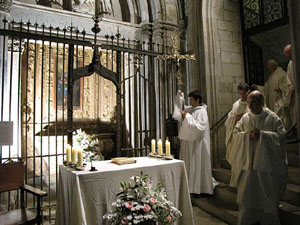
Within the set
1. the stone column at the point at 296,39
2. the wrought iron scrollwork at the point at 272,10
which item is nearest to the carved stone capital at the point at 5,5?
the stone column at the point at 296,39

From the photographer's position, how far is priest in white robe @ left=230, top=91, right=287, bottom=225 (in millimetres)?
3225

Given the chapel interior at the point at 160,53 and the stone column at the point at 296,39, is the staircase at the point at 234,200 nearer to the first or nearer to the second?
the chapel interior at the point at 160,53

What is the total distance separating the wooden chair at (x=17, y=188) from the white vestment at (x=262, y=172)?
2.56 m

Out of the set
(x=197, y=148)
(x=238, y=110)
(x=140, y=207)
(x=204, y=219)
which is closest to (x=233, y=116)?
(x=238, y=110)

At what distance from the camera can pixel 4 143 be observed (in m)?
3.56

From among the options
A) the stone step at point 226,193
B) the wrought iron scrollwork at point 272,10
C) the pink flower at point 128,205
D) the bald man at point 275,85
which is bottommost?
the stone step at point 226,193

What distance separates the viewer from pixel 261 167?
10.6ft

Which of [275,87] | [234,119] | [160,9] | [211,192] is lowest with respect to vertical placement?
[211,192]

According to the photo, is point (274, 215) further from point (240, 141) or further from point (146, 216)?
point (146, 216)

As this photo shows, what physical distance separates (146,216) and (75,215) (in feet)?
2.28

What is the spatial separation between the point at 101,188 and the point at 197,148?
2.35 m

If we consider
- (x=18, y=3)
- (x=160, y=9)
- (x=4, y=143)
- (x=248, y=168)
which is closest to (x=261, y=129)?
(x=248, y=168)

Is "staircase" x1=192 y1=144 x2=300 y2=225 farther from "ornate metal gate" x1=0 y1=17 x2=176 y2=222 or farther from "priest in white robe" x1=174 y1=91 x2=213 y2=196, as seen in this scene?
"ornate metal gate" x1=0 y1=17 x2=176 y2=222

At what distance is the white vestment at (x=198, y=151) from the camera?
447cm
